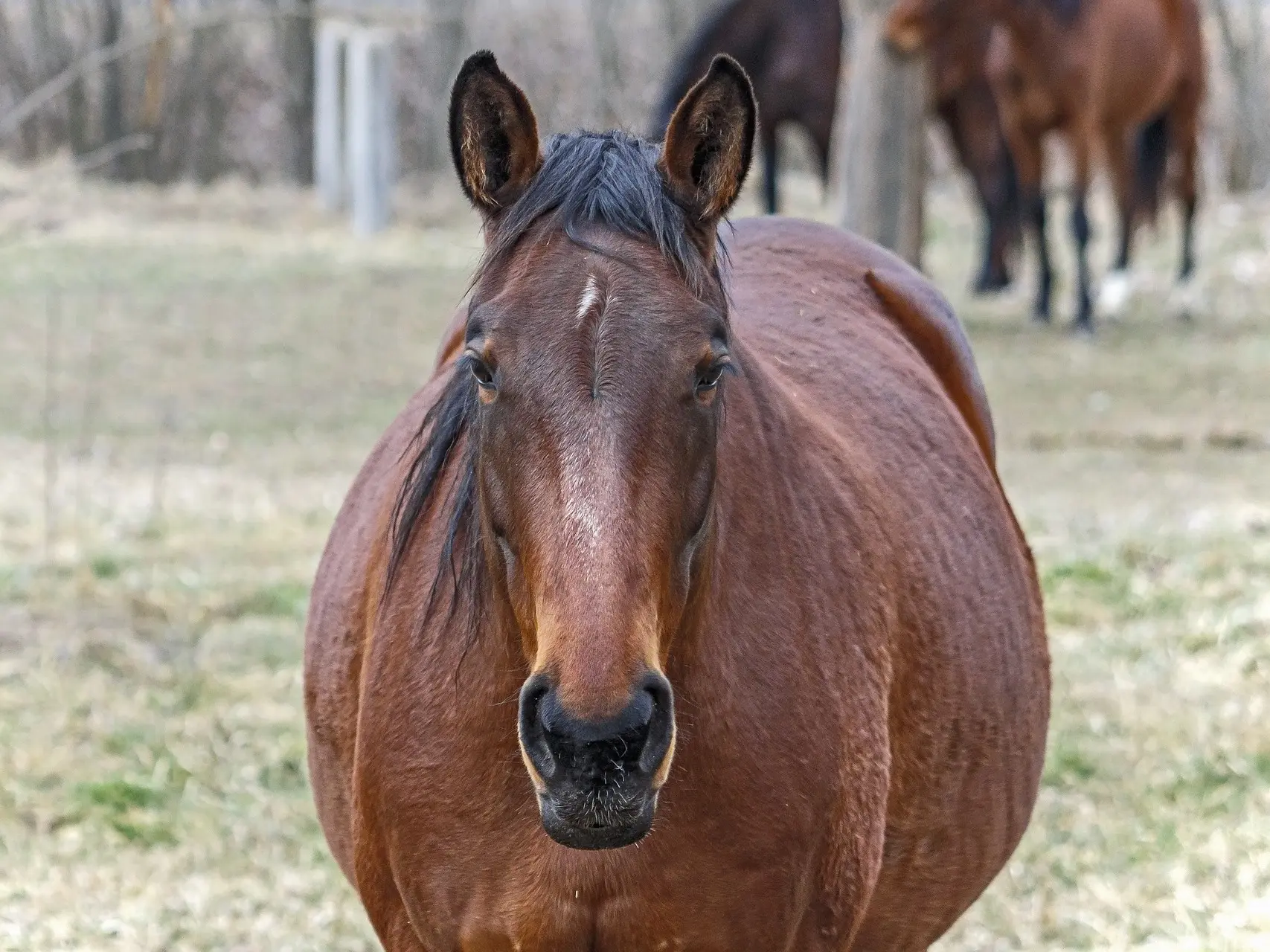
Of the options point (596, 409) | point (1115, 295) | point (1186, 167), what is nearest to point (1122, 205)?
point (1115, 295)

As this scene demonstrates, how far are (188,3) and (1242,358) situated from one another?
14.5 metres

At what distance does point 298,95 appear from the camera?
21266 mm

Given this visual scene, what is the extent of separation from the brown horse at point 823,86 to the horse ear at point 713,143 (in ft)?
42.1

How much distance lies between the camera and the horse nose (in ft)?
6.49

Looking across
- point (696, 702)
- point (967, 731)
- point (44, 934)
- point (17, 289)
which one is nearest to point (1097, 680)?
point (967, 731)

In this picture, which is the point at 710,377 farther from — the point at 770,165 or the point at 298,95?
the point at 298,95

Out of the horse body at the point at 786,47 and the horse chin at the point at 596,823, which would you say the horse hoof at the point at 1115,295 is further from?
the horse chin at the point at 596,823

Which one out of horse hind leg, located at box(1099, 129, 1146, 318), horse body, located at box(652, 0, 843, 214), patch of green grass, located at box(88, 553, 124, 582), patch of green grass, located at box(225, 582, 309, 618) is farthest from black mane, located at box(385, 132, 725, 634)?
horse body, located at box(652, 0, 843, 214)

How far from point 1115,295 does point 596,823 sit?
42.4 feet

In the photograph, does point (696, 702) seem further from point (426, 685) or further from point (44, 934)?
point (44, 934)

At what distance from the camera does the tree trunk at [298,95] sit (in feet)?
69.4

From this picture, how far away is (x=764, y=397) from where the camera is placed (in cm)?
280

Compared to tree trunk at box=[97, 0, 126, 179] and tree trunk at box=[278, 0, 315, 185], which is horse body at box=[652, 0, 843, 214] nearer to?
tree trunk at box=[278, 0, 315, 185]

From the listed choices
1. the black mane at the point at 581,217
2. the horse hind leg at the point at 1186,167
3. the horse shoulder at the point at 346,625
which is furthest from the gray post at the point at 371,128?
the black mane at the point at 581,217
